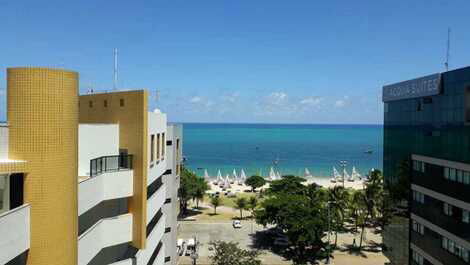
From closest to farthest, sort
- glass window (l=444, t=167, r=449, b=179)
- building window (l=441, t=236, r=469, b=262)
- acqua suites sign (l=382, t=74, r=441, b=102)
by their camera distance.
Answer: building window (l=441, t=236, r=469, b=262), glass window (l=444, t=167, r=449, b=179), acqua suites sign (l=382, t=74, r=441, b=102)

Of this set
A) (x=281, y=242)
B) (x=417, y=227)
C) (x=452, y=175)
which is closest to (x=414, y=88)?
(x=452, y=175)

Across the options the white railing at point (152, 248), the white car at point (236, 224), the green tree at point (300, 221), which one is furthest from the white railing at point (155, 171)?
the white car at point (236, 224)

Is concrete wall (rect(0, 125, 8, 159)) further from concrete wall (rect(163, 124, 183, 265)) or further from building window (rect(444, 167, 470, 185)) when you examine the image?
building window (rect(444, 167, 470, 185))

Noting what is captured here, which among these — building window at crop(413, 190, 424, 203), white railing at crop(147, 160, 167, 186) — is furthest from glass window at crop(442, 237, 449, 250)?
white railing at crop(147, 160, 167, 186)

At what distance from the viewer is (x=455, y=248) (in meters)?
33.7

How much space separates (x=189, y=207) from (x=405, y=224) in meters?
60.4

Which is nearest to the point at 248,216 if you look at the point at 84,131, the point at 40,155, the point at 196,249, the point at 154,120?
the point at 196,249

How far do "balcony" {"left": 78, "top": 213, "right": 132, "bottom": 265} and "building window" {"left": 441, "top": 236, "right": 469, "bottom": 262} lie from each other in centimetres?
2552

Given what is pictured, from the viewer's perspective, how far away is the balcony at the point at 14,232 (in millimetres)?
14867

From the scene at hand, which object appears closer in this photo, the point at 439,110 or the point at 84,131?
the point at 84,131

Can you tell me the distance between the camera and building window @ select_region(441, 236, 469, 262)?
106 feet

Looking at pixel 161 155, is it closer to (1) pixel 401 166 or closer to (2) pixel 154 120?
(2) pixel 154 120

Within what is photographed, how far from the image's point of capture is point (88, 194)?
21.7 meters

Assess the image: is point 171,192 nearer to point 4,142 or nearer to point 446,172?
point 446,172
